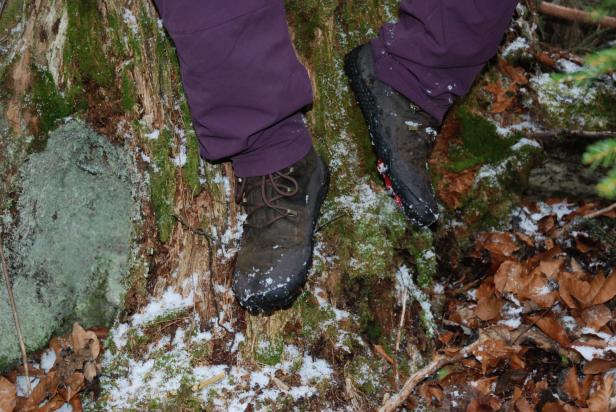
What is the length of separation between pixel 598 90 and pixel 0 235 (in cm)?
329

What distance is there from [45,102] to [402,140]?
5.43ft

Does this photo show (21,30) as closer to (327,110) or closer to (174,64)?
(174,64)

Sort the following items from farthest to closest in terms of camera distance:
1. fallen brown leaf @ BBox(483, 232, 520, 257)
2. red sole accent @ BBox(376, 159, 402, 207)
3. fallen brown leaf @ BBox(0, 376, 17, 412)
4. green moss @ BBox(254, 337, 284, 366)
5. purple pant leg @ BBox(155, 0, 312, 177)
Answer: fallen brown leaf @ BBox(483, 232, 520, 257) → red sole accent @ BBox(376, 159, 402, 207) → green moss @ BBox(254, 337, 284, 366) → fallen brown leaf @ BBox(0, 376, 17, 412) → purple pant leg @ BBox(155, 0, 312, 177)

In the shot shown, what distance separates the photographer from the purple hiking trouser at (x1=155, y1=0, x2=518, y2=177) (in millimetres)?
1887

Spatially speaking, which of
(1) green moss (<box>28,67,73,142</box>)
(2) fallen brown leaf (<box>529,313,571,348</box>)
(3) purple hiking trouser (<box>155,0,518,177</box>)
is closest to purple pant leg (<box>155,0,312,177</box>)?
(3) purple hiking trouser (<box>155,0,518,177</box>)

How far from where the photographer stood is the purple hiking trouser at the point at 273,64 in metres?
1.89

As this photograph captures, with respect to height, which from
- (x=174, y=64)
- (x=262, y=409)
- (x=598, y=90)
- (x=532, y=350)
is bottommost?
(x=532, y=350)

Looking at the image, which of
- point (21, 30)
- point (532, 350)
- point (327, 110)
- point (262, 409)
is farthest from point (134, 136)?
point (532, 350)

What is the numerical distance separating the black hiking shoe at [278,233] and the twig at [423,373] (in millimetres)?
624

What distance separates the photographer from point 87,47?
238 centimetres

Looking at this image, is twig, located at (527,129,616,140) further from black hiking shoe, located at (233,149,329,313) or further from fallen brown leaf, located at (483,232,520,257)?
black hiking shoe, located at (233,149,329,313)

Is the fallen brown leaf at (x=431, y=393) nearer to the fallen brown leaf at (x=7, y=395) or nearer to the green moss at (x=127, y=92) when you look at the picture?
the fallen brown leaf at (x=7, y=395)

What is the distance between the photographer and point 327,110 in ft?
8.74

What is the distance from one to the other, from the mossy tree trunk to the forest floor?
18mm
